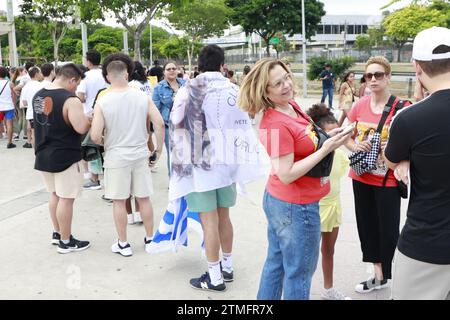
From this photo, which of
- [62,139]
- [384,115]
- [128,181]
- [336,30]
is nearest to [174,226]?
[128,181]

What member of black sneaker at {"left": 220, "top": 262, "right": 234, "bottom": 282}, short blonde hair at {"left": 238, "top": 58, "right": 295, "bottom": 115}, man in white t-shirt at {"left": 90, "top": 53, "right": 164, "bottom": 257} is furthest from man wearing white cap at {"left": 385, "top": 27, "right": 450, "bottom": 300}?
man in white t-shirt at {"left": 90, "top": 53, "right": 164, "bottom": 257}

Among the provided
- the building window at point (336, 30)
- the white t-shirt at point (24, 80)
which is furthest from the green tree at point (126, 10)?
the building window at point (336, 30)

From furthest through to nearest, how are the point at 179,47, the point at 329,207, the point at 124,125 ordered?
the point at 179,47 → the point at 124,125 → the point at 329,207

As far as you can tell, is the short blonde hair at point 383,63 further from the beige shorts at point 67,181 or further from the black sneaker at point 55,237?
the black sneaker at point 55,237

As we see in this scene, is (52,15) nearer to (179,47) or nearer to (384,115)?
(384,115)

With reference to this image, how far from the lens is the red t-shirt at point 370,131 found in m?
3.53

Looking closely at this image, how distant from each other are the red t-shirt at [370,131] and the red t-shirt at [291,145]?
0.92 metres

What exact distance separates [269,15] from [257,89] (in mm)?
39308

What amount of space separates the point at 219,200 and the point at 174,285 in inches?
30.9

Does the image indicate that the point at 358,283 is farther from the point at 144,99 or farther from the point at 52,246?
the point at 52,246

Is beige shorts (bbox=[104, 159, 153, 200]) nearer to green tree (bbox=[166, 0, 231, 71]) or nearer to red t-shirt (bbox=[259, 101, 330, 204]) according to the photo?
red t-shirt (bbox=[259, 101, 330, 204])

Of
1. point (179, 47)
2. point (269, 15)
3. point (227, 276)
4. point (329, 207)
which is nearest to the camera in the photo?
point (329, 207)

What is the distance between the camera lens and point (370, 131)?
3.62 meters

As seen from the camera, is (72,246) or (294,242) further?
(72,246)
